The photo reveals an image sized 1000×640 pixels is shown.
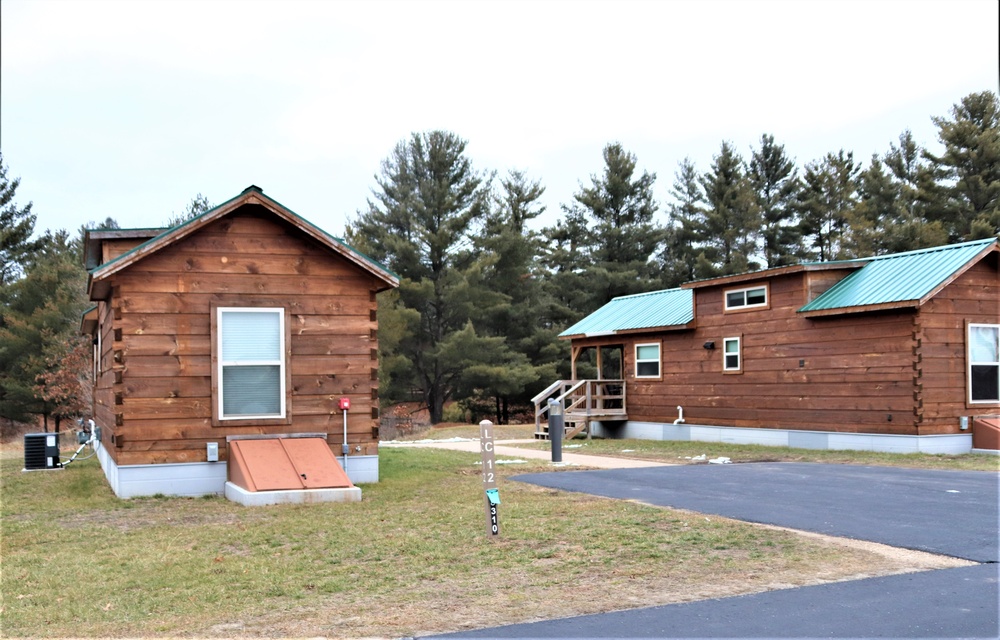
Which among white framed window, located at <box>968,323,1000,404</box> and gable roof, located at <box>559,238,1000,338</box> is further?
white framed window, located at <box>968,323,1000,404</box>

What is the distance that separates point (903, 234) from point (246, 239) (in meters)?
31.3

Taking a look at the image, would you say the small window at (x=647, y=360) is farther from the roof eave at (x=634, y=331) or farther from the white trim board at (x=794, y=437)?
the white trim board at (x=794, y=437)

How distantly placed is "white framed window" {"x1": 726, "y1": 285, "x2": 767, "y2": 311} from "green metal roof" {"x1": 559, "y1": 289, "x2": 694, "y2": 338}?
1440mm

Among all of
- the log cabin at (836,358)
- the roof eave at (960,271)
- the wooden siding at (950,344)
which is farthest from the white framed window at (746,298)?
the roof eave at (960,271)

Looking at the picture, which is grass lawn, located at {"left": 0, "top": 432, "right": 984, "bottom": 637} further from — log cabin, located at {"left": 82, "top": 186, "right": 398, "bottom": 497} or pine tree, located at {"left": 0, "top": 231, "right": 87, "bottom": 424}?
pine tree, located at {"left": 0, "top": 231, "right": 87, "bottom": 424}

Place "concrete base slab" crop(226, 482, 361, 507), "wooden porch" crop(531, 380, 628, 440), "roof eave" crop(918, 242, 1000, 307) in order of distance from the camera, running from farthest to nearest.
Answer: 1. "wooden porch" crop(531, 380, 628, 440)
2. "roof eave" crop(918, 242, 1000, 307)
3. "concrete base slab" crop(226, 482, 361, 507)

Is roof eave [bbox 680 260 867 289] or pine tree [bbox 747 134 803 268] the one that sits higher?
pine tree [bbox 747 134 803 268]

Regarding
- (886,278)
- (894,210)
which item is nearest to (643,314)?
(886,278)

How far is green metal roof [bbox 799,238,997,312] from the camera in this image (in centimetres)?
1906

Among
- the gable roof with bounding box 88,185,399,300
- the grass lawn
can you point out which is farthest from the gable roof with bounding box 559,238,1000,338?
the gable roof with bounding box 88,185,399,300

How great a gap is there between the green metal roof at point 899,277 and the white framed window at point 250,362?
12.2 meters

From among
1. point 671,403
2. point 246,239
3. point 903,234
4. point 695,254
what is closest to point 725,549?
point 246,239

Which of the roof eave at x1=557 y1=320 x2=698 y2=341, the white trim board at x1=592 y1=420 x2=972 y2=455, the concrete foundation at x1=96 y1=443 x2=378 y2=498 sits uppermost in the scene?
the roof eave at x1=557 y1=320 x2=698 y2=341

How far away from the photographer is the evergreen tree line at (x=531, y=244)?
37.7 metres
